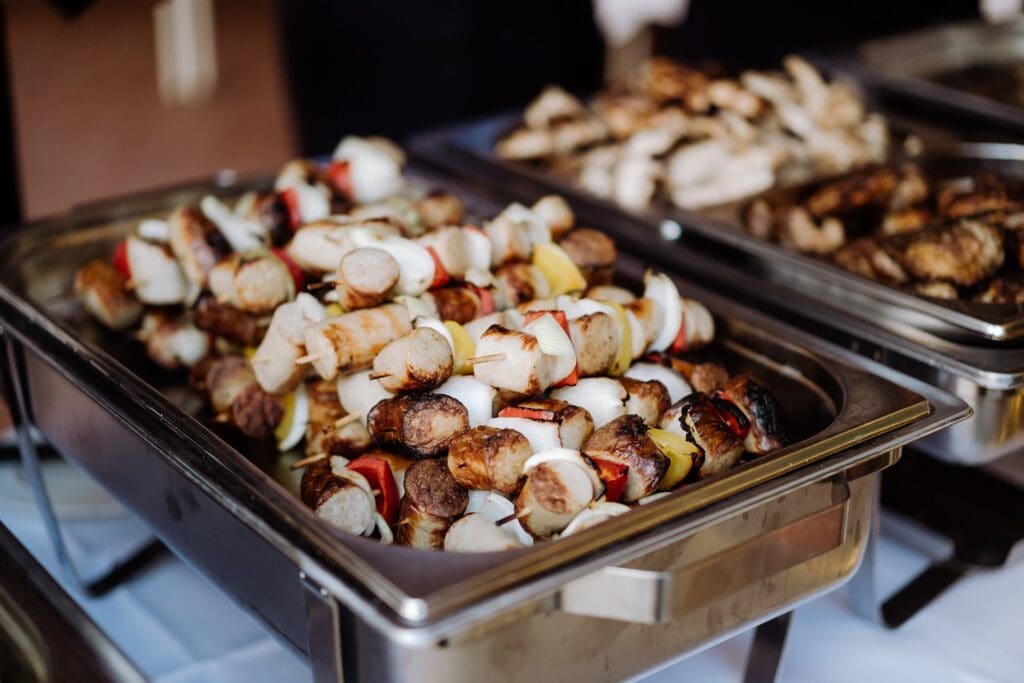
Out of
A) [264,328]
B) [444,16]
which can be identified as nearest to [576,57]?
[444,16]

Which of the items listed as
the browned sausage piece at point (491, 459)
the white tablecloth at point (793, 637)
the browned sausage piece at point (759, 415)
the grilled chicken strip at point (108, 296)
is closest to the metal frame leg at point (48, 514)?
the white tablecloth at point (793, 637)

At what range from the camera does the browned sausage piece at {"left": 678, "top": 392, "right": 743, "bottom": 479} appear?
A: 1169mm

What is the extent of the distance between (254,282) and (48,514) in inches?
20.0

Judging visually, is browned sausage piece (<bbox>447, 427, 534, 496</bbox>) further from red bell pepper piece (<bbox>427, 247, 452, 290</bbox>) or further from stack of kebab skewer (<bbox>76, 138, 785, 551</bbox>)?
red bell pepper piece (<bbox>427, 247, 452, 290</bbox>)

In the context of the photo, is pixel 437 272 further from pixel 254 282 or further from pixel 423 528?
pixel 423 528

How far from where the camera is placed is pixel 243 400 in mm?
1388

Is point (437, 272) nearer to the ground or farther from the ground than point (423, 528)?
farther from the ground

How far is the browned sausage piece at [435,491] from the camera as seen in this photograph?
111cm

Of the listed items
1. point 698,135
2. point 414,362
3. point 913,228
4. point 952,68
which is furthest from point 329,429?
point 952,68

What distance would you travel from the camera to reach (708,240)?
1.74 m

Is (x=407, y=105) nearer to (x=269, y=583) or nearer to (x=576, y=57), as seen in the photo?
(x=576, y=57)

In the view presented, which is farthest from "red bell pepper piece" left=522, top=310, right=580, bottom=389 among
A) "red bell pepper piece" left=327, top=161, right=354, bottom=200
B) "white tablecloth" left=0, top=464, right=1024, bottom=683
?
"red bell pepper piece" left=327, top=161, right=354, bottom=200

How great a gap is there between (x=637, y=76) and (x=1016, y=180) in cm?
85

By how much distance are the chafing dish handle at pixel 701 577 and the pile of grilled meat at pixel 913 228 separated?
0.61 m
